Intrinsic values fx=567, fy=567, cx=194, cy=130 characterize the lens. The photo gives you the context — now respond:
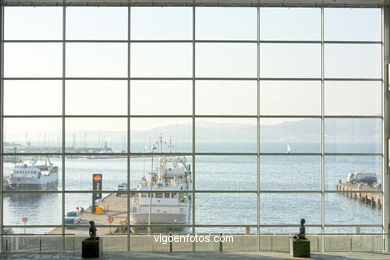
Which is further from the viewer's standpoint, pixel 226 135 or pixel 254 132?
pixel 226 135

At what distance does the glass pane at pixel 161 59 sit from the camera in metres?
19.6

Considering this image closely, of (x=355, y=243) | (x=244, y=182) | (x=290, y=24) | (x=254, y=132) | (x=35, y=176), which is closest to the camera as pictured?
(x=355, y=243)

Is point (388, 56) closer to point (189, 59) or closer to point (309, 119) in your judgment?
point (309, 119)

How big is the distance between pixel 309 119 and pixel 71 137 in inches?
327

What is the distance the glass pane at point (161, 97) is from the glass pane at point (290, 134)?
2.79 m

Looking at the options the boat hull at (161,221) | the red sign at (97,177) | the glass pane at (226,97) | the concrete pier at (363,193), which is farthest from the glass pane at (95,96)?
the concrete pier at (363,193)

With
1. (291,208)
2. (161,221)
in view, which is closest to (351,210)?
(291,208)

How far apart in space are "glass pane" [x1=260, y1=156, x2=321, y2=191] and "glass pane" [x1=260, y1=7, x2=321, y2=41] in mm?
4241

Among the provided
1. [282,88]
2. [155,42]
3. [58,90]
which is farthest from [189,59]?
[58,90]

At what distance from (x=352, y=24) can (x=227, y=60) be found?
16.0ft

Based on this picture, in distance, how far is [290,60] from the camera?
20438mm

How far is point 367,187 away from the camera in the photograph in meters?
19.9

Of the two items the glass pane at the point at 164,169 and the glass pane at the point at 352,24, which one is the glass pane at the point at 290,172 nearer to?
the glass pane at the point at 164,169

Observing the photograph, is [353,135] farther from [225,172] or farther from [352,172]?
[225,172]
